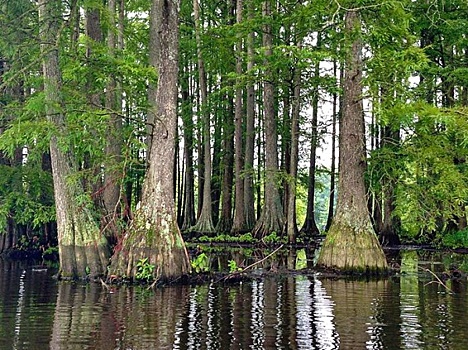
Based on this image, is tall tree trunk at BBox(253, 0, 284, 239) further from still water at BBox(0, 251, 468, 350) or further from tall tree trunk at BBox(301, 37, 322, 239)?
still water at BBox(0, 251, 468, 350)

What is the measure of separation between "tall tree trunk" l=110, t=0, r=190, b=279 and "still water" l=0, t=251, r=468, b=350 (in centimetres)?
70

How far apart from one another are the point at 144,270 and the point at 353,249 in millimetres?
4651

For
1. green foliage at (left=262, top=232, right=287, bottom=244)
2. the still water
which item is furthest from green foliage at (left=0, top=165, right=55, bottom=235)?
green foliage at (left=262, top=232, right=287, bottom=244)

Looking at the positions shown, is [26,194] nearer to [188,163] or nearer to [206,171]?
[206,171]

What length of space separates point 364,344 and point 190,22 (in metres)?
22.1

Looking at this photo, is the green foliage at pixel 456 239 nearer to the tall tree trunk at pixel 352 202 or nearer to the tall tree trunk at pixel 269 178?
the tall tree trunk at pixel 269 178

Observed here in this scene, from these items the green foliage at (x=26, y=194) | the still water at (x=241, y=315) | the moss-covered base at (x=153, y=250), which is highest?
the green foliage at (x=26, y=194)

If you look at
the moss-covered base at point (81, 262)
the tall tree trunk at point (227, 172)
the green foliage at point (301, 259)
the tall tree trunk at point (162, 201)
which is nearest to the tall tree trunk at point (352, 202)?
the green foliage at point (301, 259)

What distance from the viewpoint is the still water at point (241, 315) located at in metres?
6.77

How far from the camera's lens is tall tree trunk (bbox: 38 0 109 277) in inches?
506

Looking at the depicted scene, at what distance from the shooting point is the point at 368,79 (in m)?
13.9

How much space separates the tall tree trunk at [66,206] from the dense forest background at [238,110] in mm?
77

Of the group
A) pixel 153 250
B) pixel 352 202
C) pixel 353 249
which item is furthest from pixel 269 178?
pixel 153 250

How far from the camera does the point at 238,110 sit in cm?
2431
